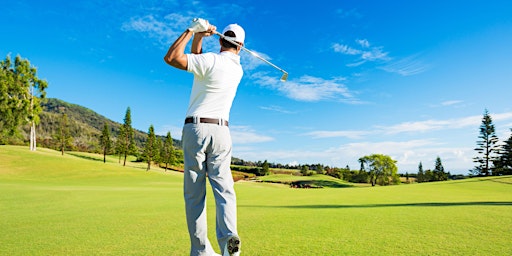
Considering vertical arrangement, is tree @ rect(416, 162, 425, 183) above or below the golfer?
below

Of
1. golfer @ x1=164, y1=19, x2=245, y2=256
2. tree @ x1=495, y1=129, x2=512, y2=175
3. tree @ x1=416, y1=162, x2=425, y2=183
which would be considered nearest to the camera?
golfer @ x1=164, y1=19, x2=245, y2=256

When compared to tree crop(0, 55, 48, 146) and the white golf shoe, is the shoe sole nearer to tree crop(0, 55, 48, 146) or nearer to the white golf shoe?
the white golf shoe

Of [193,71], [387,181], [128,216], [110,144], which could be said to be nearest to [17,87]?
[110,144]

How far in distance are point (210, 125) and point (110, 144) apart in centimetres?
7764

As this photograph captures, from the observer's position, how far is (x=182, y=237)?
5.03 metres

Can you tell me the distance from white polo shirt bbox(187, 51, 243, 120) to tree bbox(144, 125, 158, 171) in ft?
216

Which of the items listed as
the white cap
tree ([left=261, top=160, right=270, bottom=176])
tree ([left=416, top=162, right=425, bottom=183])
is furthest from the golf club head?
tree ([left=416, top=162, right=425, bottom=183])

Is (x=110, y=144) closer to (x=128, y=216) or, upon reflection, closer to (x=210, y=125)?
(x=128, y=216)

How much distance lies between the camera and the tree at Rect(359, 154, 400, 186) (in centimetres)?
7181

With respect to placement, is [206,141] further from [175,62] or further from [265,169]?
[265,169]

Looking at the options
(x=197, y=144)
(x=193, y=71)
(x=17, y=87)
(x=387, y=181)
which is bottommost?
(x=387, y=181)

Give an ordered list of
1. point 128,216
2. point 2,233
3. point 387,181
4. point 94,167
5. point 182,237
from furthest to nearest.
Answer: point 387,181 → point 94,167 → point 128,216 → point 2,233 → point 182,237

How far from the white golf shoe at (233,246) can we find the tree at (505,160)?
78.9 metres

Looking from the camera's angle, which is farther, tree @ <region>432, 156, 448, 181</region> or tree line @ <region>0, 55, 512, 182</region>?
tree @ <region>432, 156, 448, 181</region>
